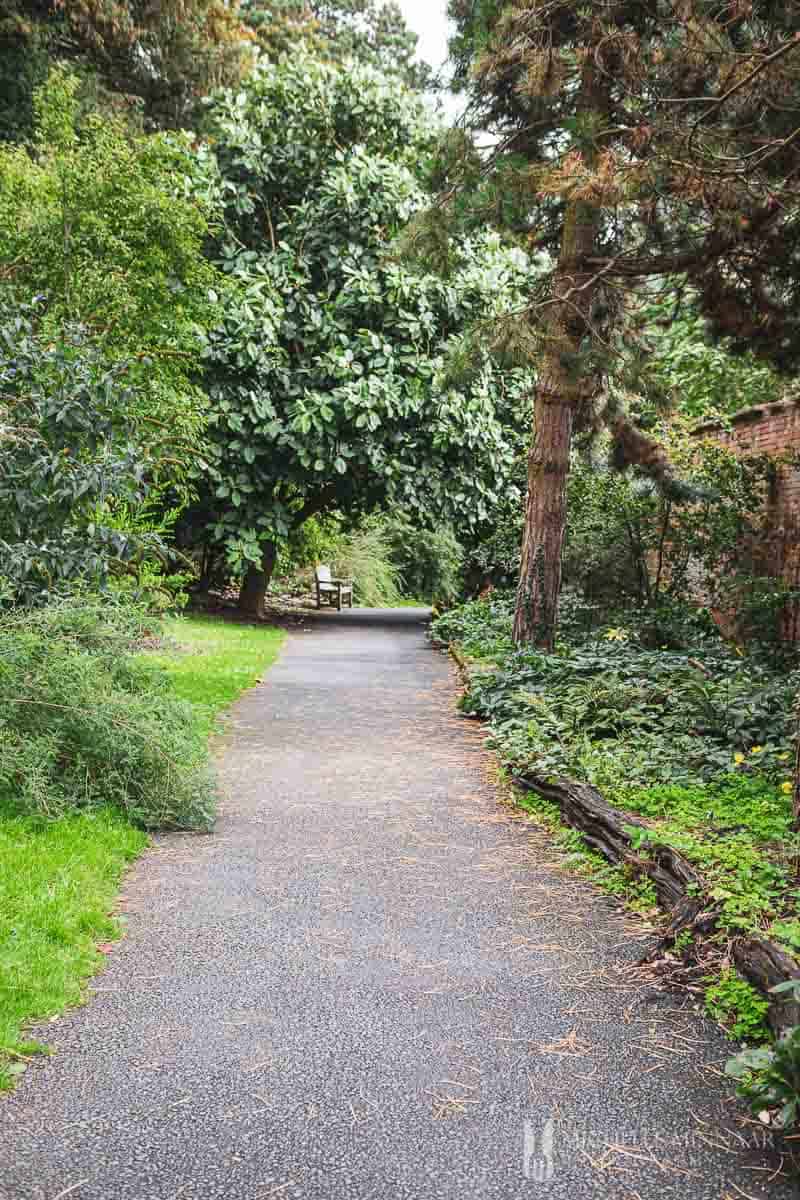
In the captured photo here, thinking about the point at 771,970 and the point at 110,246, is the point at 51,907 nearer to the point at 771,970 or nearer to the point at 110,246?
the point at 771,970

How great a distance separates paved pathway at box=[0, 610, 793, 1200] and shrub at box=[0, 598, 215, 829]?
0.28 metres

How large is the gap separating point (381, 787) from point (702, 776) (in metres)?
1.91

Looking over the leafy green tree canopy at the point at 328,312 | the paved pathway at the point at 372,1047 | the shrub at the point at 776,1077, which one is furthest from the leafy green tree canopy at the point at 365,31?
the shrub at the point at 776,1077

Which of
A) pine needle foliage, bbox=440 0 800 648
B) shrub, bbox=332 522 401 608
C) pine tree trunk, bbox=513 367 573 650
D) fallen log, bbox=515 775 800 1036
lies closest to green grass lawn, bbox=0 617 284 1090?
fallen log, bbox=515 775 800 1036

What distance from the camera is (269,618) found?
19.9 metres

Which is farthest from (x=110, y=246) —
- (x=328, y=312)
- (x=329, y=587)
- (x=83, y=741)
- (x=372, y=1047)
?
(x=329, y=587)

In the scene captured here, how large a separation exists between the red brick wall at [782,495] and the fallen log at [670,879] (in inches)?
209

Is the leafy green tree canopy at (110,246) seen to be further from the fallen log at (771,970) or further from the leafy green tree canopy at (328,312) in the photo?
the fallen log at (771,970)

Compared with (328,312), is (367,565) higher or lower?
lower

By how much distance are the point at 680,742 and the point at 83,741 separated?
11.7 ft

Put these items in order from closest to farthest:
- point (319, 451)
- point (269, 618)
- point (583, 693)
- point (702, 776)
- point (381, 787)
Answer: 1. point (702, 776)
2. point (381, 787)
3. point (583, 693)
4. point (319, 451)
5. point (269, 618)

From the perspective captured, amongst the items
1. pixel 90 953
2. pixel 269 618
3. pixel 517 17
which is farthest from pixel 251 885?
pixel 269 618

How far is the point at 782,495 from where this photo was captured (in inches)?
407

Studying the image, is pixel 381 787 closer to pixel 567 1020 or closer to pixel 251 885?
pixel 251 885
